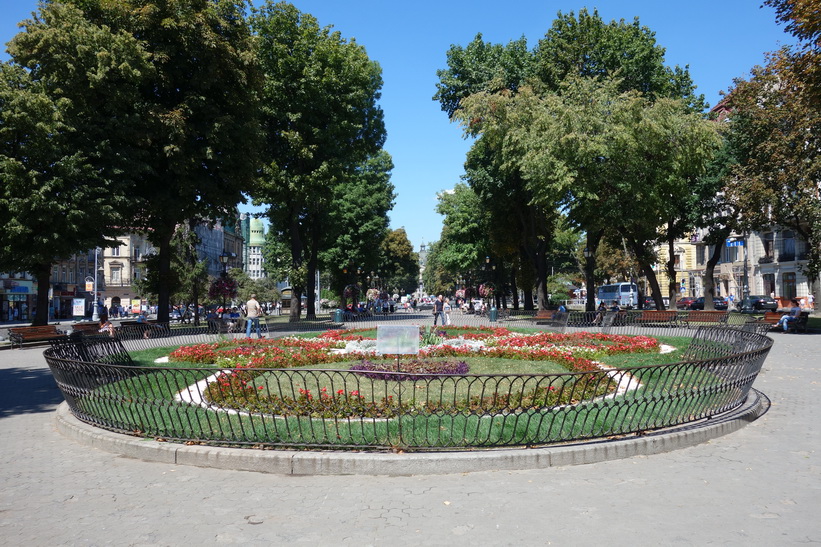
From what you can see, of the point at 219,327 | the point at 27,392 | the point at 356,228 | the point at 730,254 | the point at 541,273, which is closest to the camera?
the point at 27,392

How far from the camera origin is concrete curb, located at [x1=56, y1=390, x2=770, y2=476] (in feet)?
20.9

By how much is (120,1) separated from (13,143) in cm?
703

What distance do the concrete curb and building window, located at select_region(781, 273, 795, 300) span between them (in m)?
52.1

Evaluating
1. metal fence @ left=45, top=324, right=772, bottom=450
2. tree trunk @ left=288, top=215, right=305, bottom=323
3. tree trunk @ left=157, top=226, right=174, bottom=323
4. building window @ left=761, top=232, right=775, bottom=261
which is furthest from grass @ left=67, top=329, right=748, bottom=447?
building window @ left=761, top=232, right=775, bottom=261

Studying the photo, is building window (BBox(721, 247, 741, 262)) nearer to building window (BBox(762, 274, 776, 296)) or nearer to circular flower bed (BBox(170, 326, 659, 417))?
building window (BBox(762, 274, 776, 296))

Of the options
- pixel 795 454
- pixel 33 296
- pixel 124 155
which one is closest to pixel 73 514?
pixel 795 454

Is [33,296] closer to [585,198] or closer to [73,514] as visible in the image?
[585,198]

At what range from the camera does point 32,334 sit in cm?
2442

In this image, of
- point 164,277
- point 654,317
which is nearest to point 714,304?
point 654,317

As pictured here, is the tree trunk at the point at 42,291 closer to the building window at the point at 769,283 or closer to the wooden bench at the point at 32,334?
the wooden bench at the point at 32,334

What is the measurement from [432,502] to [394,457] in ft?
3.26

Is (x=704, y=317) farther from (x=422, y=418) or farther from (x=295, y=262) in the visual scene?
(x=422, y=418)

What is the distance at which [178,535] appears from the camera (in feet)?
15.7

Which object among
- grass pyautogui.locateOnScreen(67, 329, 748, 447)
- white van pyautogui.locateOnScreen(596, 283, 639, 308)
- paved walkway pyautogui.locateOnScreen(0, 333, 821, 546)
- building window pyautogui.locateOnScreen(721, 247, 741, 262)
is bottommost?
paved walkway pyautogui.locateOnScreen(0, 333, 821, 546)
